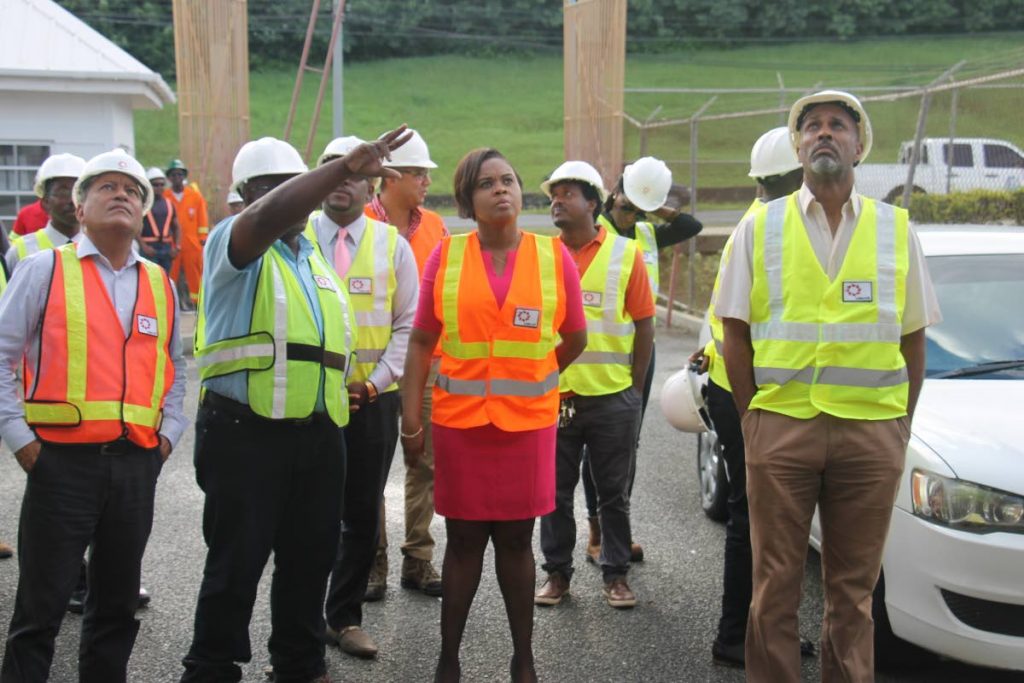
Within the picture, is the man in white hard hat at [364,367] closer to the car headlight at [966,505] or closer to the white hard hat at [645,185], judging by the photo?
the white hard hat at [645,185]

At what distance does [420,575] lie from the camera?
591 cm

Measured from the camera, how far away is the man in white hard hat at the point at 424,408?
5.85 meters

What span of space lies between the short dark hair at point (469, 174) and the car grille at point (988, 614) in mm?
2168

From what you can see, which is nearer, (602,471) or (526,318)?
(526,318)

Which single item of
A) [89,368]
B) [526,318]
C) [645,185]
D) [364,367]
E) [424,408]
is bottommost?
[424,408]

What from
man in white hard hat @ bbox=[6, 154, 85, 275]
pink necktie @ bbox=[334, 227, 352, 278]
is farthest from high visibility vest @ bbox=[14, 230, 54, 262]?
pink necktie @ bbox=[334, 227, 352, 278]

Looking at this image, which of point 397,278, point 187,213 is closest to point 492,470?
point 397,278

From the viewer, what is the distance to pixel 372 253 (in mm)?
Answer: 5277

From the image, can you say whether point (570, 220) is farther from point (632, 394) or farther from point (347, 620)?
point (347, 620)

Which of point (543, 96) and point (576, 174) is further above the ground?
point (543, 96)

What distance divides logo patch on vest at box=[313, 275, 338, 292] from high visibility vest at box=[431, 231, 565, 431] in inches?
15.4

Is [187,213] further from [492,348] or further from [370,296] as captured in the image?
[492,348]

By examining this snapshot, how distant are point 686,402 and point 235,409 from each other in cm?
321

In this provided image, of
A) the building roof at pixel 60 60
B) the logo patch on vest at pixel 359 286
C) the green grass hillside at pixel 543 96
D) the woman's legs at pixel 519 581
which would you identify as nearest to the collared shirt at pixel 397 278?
the logo patch on vest at pixel 359 286
